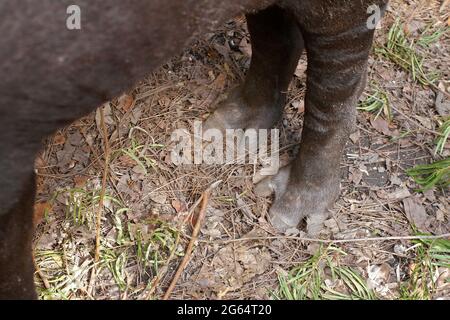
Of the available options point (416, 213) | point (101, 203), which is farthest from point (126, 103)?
point (416, 213)

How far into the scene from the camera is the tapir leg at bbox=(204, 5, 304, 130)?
218 centimetres

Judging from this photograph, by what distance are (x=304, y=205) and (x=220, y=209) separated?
0.32m

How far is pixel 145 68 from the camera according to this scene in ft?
4.46

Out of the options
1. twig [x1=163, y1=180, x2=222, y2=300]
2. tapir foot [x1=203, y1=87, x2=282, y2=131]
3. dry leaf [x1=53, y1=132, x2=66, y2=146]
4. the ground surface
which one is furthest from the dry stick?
tapir foot [x1=203, y1=87, x2=282, y2=131]

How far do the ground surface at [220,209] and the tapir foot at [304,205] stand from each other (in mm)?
40

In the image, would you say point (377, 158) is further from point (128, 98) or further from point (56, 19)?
point (56, 19)

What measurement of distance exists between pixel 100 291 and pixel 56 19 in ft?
4.09

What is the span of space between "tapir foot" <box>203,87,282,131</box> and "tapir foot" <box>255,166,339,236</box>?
312mm

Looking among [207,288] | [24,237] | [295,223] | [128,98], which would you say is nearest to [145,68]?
[24,237]

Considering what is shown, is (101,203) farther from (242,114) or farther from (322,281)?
(322,281)

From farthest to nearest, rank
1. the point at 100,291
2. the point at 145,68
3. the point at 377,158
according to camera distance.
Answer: the point at 377,158
the point at 100,291
the point at 145,68

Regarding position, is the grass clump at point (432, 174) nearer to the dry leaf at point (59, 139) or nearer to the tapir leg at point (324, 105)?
the tapir leg at point (324, 105)

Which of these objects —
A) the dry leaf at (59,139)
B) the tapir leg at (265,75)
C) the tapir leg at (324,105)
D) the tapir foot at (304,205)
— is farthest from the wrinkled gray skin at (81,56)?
the dry leaf at (59,139)

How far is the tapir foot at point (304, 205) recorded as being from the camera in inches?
93.6
